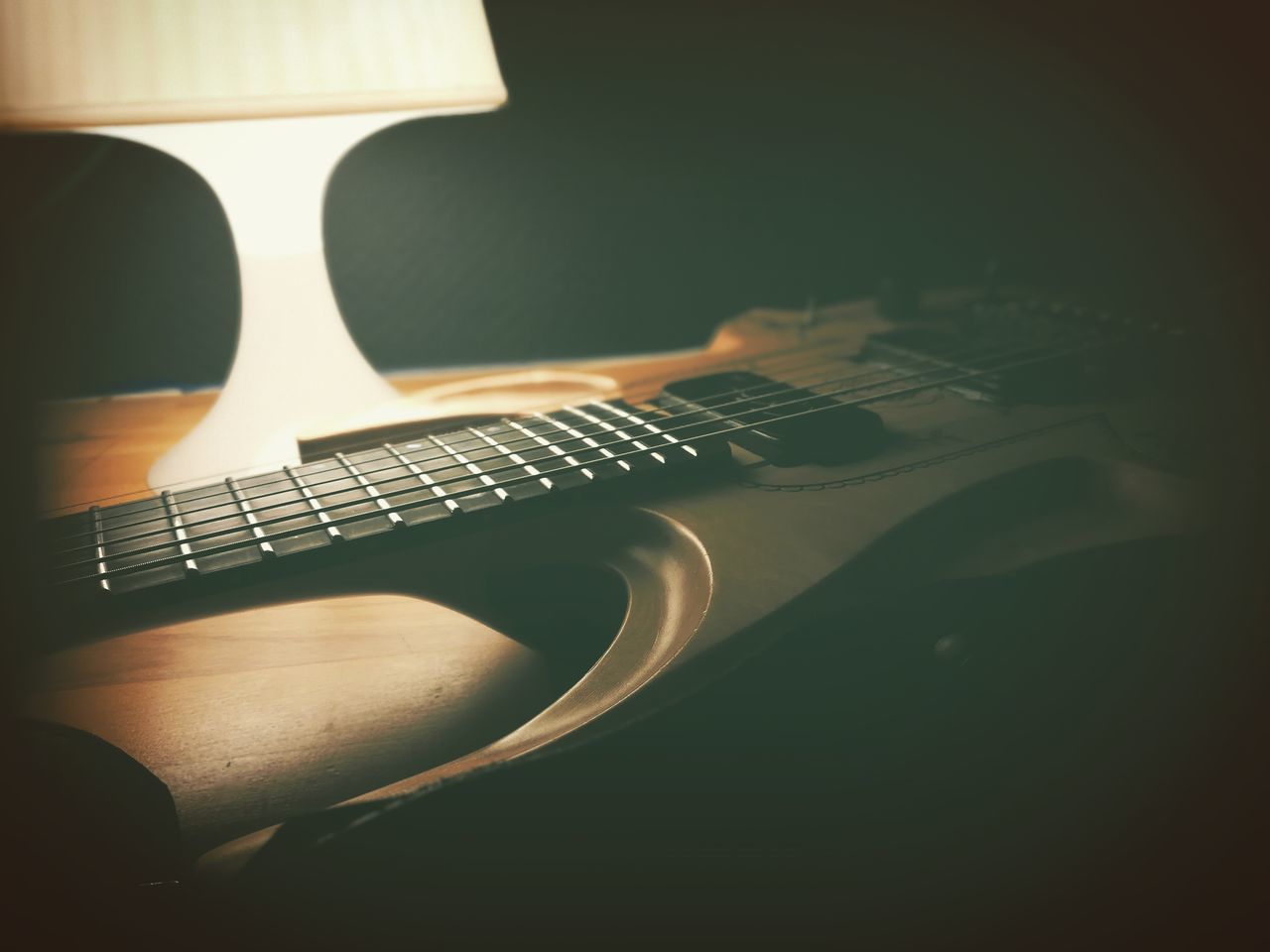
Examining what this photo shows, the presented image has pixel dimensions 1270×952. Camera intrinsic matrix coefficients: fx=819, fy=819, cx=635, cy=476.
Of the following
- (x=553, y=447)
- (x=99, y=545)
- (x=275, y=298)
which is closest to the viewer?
(x=99, y=545)

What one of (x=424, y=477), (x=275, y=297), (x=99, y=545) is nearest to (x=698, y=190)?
(x=275, y=297)

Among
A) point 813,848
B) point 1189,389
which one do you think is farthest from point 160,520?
point 1189,389

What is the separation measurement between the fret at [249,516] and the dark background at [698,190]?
509 millimetres

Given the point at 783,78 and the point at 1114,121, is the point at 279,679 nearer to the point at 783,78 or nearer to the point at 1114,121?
the point at 783,78

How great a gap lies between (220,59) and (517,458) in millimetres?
282

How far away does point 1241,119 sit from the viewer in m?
0.87

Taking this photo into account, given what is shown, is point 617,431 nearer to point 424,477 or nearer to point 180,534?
point 424,477

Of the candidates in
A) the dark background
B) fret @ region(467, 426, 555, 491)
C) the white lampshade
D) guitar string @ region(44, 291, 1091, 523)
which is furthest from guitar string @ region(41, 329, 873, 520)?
the dark background

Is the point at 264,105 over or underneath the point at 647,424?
over

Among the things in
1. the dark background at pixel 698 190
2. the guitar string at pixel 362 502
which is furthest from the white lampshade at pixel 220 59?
the dark background at pixel 698 190

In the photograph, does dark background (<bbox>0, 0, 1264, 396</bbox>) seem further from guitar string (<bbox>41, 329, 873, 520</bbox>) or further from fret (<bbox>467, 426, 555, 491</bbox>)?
fret (<bbox>467, 426, 555, 491</bbox>)

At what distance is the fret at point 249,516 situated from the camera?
0.37 m

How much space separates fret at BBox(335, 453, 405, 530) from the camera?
393 millimetres

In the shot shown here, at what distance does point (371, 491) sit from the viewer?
1.39 ft
